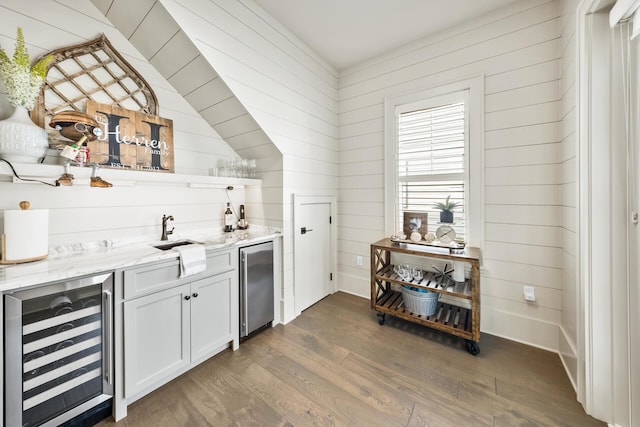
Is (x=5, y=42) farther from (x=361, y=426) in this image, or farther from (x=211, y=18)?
(x=361, y=426)

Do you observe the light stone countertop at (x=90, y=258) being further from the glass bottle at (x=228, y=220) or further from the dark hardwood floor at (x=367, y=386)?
the dark hardwood floor at (x=367, y=386)

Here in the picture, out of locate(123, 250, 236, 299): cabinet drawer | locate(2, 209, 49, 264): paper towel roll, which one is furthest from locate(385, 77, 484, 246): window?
locate(2, 209, 49, 264): paper towel roll

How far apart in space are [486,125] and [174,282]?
9.57 feet

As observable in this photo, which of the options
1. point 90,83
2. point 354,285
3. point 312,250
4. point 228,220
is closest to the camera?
point 90,83

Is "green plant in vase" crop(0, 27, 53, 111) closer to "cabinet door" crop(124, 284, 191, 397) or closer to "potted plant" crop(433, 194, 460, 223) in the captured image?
"cabinet door" crop(124, 284, 191, 397)

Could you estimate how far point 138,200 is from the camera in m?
1.97

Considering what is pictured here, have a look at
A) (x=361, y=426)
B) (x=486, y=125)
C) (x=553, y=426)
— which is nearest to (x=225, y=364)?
(x=361, y=426)

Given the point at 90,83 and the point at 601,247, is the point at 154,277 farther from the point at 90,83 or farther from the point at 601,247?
the point at 601,247

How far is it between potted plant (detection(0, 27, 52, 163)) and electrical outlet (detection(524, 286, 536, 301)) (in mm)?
3634

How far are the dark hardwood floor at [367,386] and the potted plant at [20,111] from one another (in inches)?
63.5

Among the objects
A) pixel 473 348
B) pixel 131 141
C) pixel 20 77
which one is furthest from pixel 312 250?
pixel 20 77

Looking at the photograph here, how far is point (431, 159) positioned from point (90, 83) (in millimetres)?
2991

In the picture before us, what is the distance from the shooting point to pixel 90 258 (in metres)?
1.51

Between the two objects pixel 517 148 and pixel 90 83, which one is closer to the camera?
Answer: pixel 90 83
